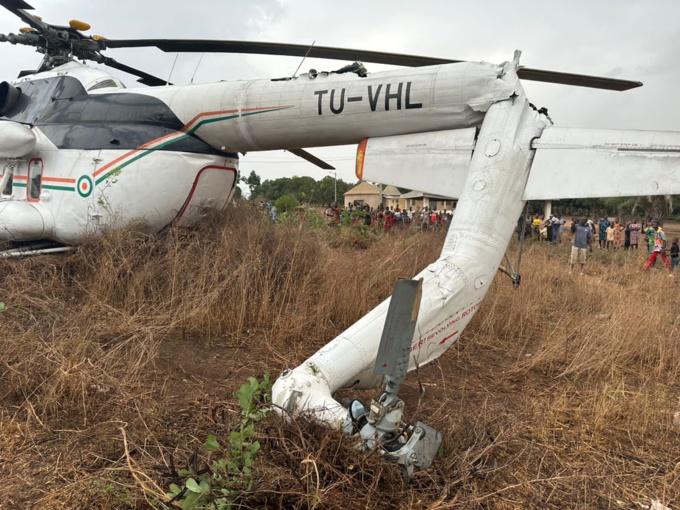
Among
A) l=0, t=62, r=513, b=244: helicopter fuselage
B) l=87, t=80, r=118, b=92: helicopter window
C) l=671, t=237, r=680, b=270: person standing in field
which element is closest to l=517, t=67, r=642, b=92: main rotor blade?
l=0, t=62, r=513, b=244: helicopter fuselage

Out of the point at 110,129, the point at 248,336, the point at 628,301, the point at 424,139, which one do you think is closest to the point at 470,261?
the point at 424,139

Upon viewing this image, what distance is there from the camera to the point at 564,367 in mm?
5035

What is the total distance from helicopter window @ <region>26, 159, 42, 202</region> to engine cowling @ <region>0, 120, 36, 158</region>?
0.29 metres

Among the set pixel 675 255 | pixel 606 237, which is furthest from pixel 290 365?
pixel 606 237

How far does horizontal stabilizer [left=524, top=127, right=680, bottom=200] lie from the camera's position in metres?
3.82

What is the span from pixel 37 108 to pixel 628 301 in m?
9.55

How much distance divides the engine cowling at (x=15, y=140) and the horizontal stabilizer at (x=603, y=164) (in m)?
6.68

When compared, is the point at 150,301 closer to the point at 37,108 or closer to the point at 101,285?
the point at 101,285

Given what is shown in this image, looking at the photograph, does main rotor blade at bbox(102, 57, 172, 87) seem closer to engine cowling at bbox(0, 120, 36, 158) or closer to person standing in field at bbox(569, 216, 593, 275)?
engine cowling at bbox(0, 120, 36, 158)

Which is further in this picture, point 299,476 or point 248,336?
point 248,336

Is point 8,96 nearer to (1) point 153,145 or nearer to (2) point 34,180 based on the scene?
(2) point 34,180

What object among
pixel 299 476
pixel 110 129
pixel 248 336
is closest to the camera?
pixel 299 476

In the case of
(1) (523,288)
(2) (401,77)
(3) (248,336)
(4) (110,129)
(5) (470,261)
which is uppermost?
(2) (401,77)

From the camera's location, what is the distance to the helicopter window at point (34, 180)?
7.09 metres
